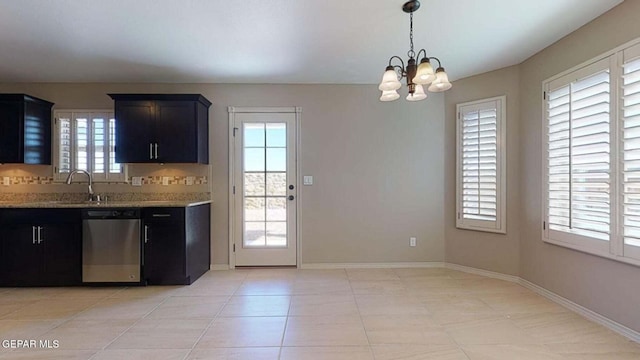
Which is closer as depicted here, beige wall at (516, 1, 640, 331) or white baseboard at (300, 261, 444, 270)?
beige wall at (516, 1, 640, 331)

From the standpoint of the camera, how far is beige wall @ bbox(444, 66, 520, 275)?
12.4 ft

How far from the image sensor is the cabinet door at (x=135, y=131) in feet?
13.0

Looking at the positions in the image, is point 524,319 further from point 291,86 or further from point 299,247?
point 291,86

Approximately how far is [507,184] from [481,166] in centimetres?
35

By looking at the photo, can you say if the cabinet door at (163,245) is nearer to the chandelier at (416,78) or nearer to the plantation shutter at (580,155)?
the chandelier at (416,78)

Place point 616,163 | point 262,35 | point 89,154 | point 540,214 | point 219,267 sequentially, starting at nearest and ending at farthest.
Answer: point 616,163 < point 262,35 < point 540,214 < point 89,154 < point 219,267

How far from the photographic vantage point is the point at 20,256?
11.9ft

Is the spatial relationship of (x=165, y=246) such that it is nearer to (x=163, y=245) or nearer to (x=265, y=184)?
(x=163, y=245)

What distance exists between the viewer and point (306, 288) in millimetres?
3582

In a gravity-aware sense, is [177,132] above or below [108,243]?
above

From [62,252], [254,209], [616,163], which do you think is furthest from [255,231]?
[616,163]

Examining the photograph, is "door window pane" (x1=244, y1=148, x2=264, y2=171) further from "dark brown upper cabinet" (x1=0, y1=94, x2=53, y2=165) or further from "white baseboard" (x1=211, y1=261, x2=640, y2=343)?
"dark brown upper cabinet" (x1=0, y1=94, x2=53, y2=165)

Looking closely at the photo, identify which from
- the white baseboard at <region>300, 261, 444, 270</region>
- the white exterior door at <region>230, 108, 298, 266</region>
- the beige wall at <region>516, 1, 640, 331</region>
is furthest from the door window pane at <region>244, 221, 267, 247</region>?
the beige wall at <region>516, 1, 640, 331</region>

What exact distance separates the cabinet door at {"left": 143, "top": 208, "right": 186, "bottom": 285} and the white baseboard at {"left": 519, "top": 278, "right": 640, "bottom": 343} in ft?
12.4
